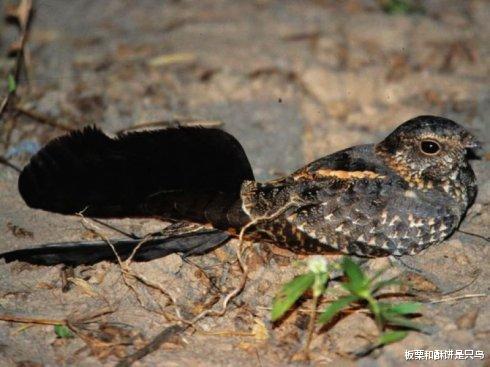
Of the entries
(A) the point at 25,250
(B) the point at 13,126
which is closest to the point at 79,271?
(A) the point at 25,250

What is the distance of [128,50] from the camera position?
5.64m

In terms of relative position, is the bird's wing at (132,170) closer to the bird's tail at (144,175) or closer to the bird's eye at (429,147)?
the bird's tail at (144,175)

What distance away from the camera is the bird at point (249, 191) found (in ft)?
11.1

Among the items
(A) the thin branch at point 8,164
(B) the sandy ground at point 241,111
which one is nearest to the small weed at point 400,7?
(B) the sandy ground at point 241,111

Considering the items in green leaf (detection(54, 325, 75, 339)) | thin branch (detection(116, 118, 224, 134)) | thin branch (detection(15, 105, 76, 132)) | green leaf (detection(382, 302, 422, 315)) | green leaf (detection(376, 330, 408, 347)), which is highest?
thin branch (detection(116, 118, 224, 134))

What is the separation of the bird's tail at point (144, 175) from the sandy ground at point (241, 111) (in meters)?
0.28

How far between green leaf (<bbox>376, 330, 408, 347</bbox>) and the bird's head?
36.0 inches

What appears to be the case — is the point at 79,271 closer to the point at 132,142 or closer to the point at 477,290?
the point at 132,142

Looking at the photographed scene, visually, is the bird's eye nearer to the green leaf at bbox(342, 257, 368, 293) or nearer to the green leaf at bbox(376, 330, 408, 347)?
the green leaf at bbox(342, 257, 368, 293)

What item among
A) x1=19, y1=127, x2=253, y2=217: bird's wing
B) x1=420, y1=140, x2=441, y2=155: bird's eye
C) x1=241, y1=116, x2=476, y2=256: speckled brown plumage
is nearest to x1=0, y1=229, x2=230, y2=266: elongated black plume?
x1=19, y1=127, x2=253, y2=217: bird's wing

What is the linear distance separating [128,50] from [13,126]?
1.30 metres

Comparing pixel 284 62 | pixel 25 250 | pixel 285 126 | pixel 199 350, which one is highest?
pixel 284 62

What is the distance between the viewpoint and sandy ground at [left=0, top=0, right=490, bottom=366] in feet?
10.1

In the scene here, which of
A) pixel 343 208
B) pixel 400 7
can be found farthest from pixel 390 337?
pixel 400 7
